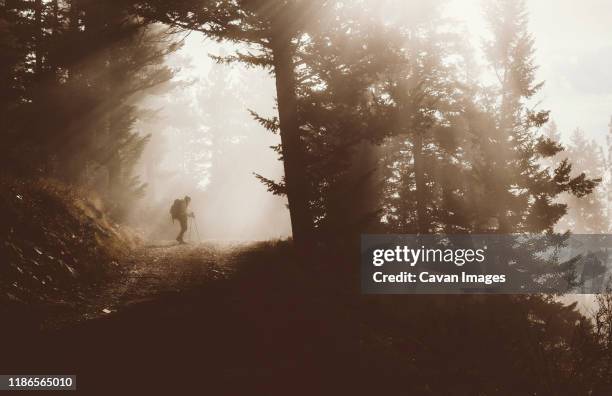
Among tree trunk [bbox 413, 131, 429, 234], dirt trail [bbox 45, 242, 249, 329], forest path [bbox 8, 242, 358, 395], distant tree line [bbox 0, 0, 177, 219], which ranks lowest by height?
forest path [bbox 8, 242, 358, 395]

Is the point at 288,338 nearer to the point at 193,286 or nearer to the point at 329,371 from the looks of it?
the point at 329,371

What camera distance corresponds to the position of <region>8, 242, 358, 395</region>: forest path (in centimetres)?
536

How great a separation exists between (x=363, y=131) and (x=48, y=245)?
29.0ft

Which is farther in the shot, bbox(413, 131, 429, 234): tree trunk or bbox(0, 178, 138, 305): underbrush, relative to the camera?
bbox(413, 131, 429, 234): tree trunk

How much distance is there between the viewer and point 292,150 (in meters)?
12.4

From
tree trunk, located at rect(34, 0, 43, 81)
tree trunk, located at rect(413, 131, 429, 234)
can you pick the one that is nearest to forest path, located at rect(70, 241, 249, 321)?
tree trunk, located at rect(413, 131, 429, 234)

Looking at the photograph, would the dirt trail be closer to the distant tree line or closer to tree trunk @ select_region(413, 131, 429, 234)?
the distant tree line

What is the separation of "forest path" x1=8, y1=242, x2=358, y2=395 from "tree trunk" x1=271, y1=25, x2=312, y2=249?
70.9 inches

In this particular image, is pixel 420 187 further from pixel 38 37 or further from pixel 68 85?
pixel 38 37

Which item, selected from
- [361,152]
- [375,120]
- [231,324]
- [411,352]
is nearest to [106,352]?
[231,324]

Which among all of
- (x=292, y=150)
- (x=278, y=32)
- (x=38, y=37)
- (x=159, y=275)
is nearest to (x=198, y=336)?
(x=159, y=275)

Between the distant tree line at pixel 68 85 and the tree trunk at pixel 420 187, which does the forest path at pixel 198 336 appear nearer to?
the distant tree line at pixel 68 85

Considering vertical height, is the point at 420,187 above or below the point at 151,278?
above

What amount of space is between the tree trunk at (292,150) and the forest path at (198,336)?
5.91 ft
